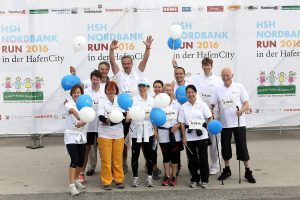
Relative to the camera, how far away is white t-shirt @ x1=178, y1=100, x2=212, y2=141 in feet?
18.9

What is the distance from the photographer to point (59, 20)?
8703mm

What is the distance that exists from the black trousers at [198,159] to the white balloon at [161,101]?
0.68m

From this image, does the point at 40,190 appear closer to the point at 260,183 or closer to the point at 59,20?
the point at 260,183

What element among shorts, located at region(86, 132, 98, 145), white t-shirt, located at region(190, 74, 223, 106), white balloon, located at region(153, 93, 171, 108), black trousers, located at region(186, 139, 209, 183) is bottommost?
black trousers, located at region(186, 139, 209, 183)

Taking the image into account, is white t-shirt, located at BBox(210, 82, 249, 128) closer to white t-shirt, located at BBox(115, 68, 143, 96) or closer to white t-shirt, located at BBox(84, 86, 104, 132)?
white t-shirt, located at BBox(115, 68, 143, 96)

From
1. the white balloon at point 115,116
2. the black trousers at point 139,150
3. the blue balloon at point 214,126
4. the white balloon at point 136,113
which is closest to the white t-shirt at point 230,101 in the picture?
the blue balloon at point 214,126

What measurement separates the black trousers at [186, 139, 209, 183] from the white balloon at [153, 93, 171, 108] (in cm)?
68

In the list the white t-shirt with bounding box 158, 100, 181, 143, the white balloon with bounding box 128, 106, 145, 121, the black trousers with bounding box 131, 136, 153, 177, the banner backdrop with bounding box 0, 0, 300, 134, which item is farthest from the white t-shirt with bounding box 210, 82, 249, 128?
the banner backdrop with bounding box 0, 0, 300, 134

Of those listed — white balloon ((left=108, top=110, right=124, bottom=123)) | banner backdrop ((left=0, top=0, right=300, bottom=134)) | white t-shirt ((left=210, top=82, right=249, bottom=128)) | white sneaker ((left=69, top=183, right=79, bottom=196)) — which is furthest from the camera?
banner backdrop ((left=0, top=0, right=300, bottom=134))

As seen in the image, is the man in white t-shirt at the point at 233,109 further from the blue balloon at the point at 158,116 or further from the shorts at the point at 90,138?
the shorts at the point at 90,138

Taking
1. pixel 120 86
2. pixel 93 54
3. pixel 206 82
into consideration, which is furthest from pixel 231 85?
pixel 93 54

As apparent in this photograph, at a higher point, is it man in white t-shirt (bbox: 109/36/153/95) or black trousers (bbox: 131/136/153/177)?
man in white t-shirt (bbox: 109/36/153/95)

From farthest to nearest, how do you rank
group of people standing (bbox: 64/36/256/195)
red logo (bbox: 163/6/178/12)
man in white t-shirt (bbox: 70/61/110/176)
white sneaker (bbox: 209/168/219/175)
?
red logo (bbox: 163/6/178/12) < white sneaker (bbox: 209/168/219/175) < man in white t-shirt (bbox: 70/61/110/176) < group of people standing (bbox: 64/36/256/195)

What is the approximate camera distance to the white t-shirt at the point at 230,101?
604 cm
